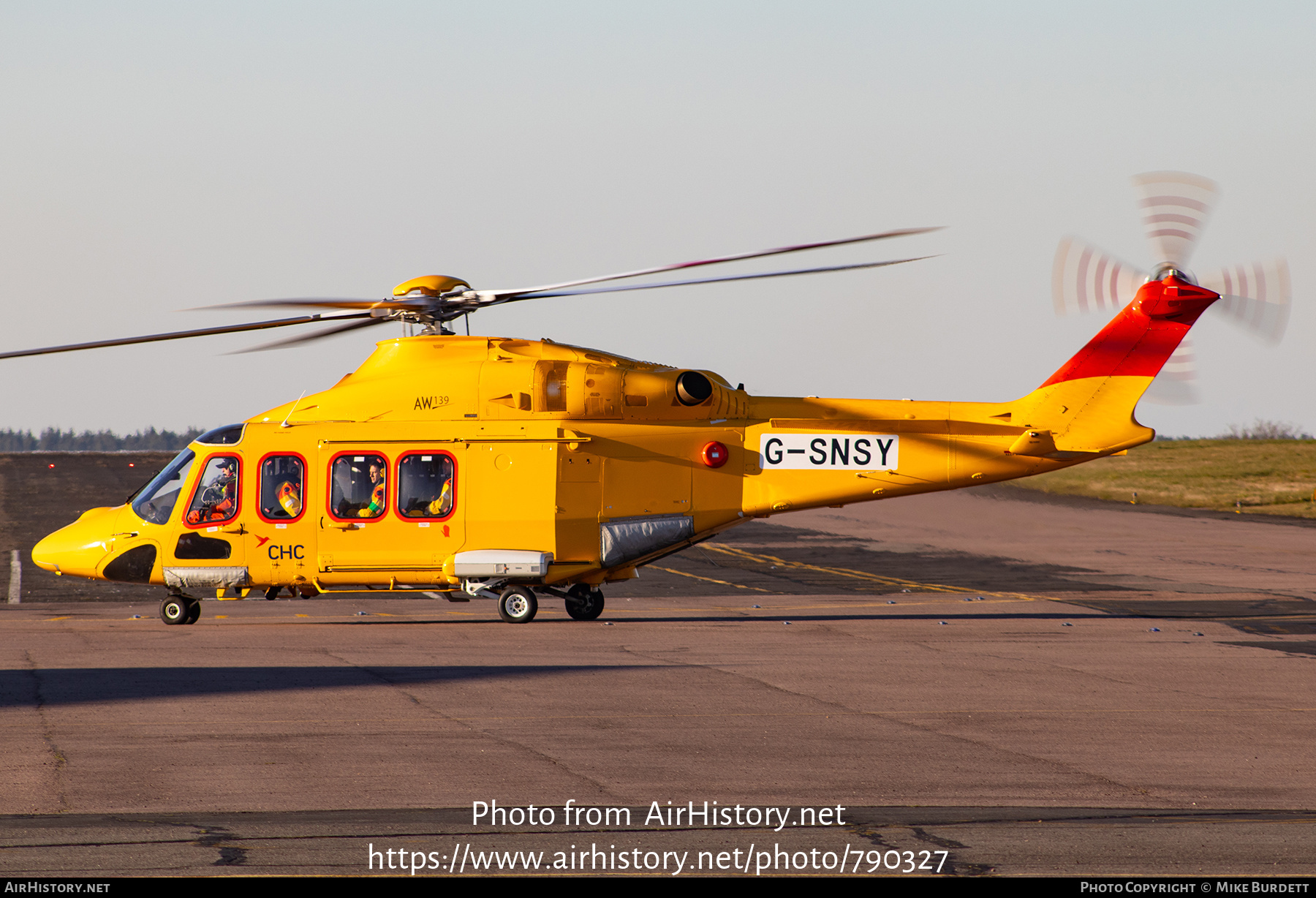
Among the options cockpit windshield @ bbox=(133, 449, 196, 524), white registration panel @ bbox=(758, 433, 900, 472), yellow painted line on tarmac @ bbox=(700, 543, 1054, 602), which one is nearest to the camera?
white registration panel @ bbox=(758, 433, 900, 472)

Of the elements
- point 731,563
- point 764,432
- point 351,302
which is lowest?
point 731,563

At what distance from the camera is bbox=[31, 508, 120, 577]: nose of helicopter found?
1959cm

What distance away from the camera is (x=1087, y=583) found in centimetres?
2570

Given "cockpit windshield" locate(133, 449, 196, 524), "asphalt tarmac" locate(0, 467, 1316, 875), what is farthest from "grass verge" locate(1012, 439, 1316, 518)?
"cockpit windshield" locate(133, 449, 196, 524)

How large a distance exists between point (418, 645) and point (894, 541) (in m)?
21.5

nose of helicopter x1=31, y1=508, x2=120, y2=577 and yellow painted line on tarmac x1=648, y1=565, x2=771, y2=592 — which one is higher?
nose of helicopter x1=31, y1=508, x2=120, y2=577

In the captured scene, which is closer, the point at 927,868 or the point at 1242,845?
the point at 927,868

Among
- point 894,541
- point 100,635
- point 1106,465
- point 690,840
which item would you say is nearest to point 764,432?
point 100,635

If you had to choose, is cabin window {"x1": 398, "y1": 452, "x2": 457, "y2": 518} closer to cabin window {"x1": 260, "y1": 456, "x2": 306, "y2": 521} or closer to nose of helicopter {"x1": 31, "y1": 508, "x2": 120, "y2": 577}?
cabin window {"x1": 260, "y1": 456, "x2": 306, "y2": 521}

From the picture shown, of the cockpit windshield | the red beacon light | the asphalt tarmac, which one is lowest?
the asphalt tarmac

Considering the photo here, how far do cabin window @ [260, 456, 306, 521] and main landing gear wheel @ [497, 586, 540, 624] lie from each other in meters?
3.32

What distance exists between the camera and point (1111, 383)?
735 inches

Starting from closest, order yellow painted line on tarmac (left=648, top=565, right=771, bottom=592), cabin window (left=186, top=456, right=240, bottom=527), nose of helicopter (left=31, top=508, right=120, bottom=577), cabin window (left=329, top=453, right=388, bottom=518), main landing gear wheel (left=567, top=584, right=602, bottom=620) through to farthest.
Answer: cabin window (left=329, top=453, right=388, bottom=518) → cabin window (left=186, top=456, right=240, bottom=527) → nose of helicopter (left=31, top=508, right=120, bottom=577) → main landing gear wheel (left=567, top=584, right=602, bottom=620) → yellow painted line on tarmac (left=648, top=565, right=771, bottom=592)

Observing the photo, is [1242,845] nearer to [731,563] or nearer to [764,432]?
[764,432]
